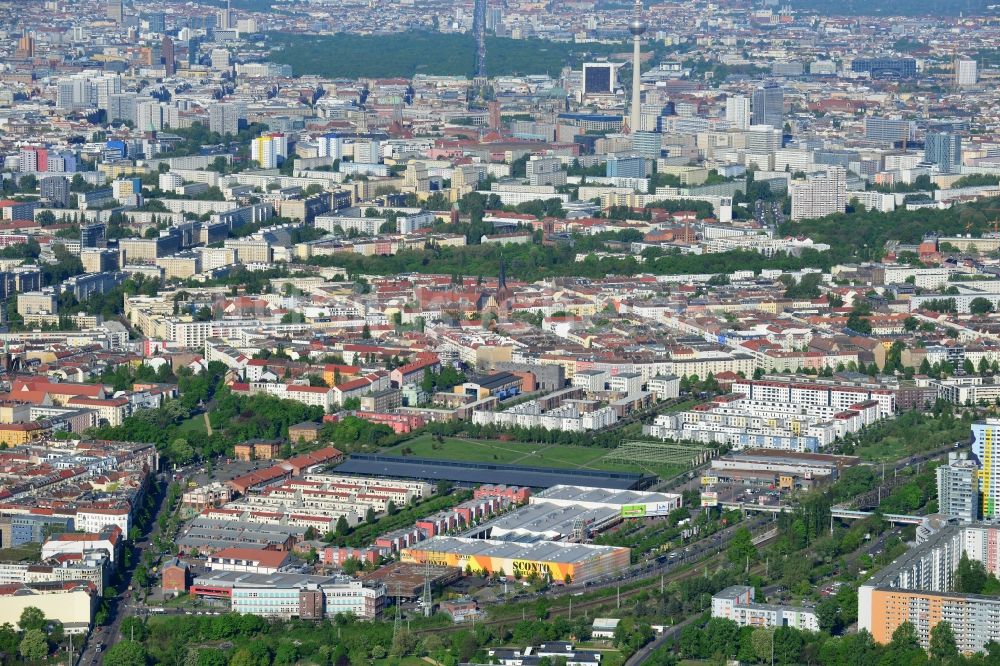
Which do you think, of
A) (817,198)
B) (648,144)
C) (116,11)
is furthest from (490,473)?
(116,11)

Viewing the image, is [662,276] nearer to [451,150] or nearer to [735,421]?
[735,421]

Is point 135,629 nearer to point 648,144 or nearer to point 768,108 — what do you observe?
point 648,144

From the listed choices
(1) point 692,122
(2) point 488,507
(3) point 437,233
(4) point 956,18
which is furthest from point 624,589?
(4) point 956,18

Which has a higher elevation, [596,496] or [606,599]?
[596,496]

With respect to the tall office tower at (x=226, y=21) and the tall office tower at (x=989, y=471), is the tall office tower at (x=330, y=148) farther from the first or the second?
the tall office tower at (x=226, y=21)

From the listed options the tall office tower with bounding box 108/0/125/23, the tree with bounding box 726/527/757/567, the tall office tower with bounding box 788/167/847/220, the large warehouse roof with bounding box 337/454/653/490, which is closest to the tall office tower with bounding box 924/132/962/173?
the tall office tower with bounding box 788/167/847/220

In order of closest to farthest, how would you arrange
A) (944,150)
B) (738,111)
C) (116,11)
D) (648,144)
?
(944,150), (648,144), (738,111), (116,11)

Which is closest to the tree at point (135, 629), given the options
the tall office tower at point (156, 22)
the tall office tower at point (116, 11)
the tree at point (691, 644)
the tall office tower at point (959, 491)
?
the tree at point (691, 644)
